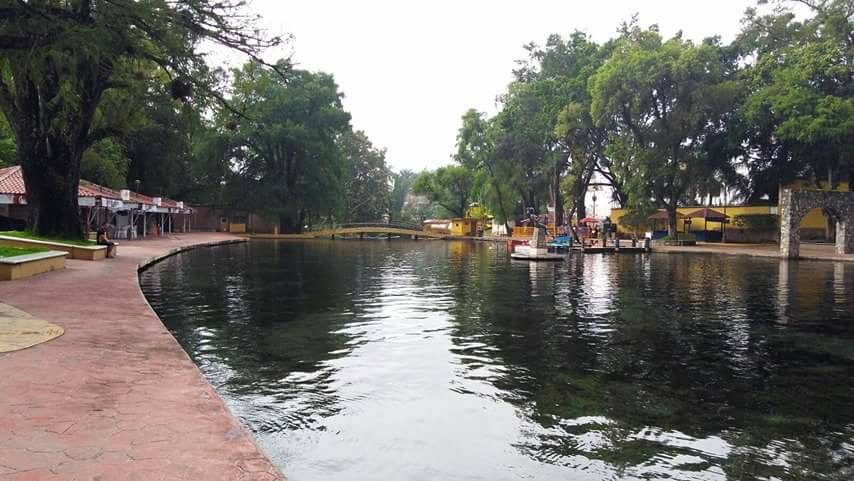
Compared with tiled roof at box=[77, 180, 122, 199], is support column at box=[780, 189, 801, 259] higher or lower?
lower

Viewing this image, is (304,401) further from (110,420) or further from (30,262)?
(30,262)

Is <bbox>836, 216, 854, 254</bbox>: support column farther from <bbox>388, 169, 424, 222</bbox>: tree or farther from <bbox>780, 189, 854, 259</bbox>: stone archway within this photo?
<bbox>388, 169, 424, 222</bbox>: tree

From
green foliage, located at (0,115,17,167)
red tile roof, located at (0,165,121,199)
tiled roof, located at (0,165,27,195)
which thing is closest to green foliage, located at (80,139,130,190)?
green foliage, located at (0,115,17,167)

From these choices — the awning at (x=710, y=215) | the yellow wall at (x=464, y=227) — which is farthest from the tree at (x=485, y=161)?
the awning at (x=710, y=215)

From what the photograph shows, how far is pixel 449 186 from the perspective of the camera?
7206 centimetres

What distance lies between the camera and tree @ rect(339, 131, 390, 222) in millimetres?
80062

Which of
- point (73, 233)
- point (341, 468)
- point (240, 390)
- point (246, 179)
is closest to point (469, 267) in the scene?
point (73, 233)

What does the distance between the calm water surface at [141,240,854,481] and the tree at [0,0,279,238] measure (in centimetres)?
579

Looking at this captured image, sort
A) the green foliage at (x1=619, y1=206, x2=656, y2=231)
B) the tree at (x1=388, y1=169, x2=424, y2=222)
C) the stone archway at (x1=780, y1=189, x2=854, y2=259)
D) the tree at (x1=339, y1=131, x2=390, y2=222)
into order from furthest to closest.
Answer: the tree at (x1=388, y1=169, x2=424, y2=222), the tree at (x1=339, y1=131, x2=390, y2=222), the green foliage at (x1=619, y1=206, x2=656, y2=231), the stone archway at (x1=780, y1=189, x2=854, y2=259)

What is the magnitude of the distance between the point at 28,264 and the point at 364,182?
66960 millimetres

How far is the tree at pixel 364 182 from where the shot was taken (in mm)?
80062

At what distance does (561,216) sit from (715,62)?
758 inches

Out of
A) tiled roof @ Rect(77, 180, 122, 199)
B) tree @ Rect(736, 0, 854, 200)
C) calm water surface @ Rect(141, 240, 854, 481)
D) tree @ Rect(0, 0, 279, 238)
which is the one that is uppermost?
tree @ Rect(736, 0, 854, 200)

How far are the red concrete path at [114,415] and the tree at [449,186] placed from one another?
61334 millimetres
